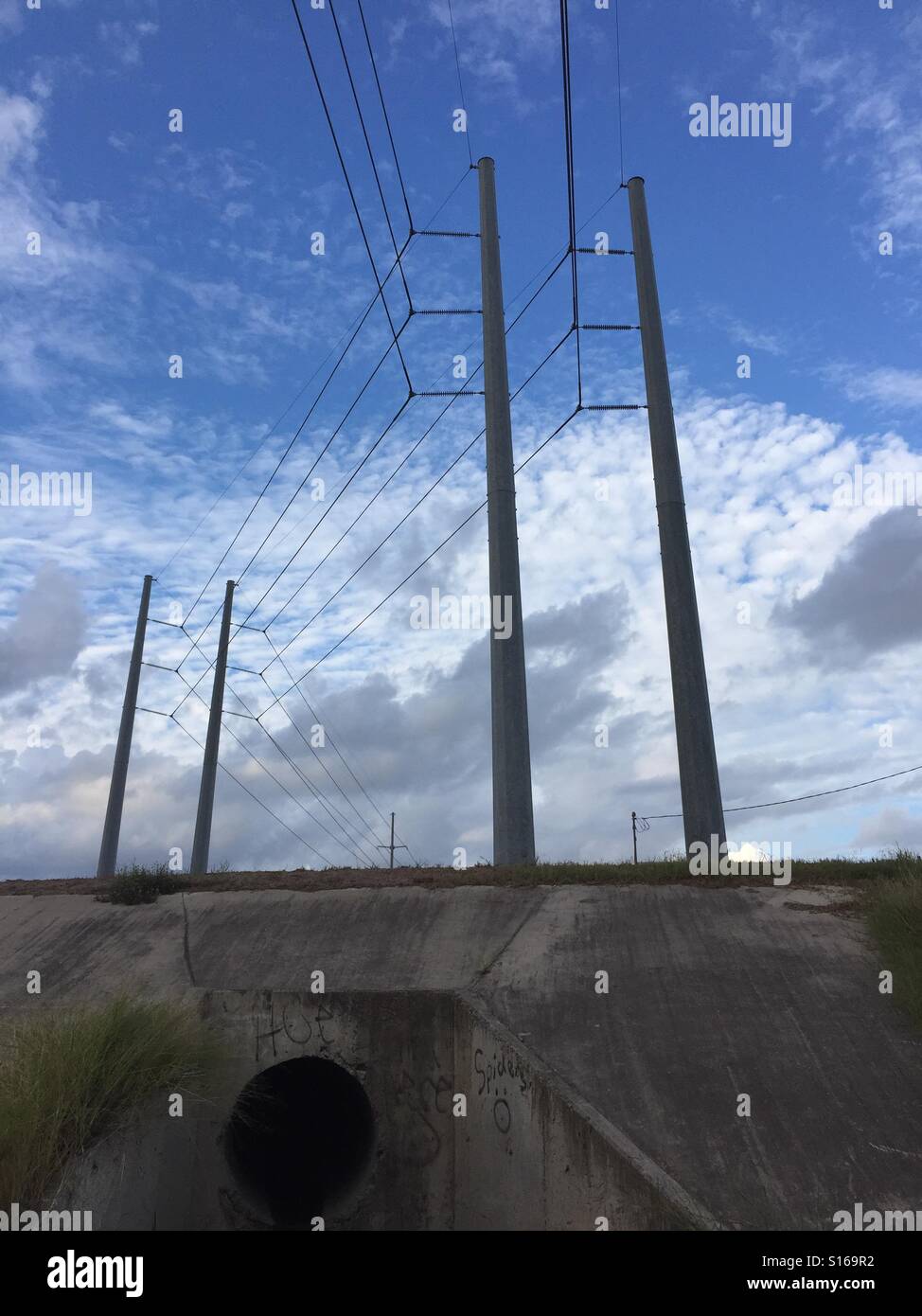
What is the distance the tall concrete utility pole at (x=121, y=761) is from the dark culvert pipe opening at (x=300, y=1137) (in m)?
12.9

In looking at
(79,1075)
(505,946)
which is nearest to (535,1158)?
(505,946)

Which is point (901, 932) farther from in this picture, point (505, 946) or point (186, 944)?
point (186, 944)

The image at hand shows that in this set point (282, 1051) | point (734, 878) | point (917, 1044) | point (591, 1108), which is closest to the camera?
point (591, 1108)

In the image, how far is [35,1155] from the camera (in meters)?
6.53

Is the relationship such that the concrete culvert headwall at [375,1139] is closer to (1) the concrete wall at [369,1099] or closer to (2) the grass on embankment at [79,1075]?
(1) the concrete wall at [369,1099]

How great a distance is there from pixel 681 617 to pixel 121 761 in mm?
18224

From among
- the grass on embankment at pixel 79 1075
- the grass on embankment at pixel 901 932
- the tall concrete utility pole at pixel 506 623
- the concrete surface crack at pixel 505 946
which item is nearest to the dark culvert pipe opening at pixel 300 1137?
the grass on embankment at pixel 79 1075

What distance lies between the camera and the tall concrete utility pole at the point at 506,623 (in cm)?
1431

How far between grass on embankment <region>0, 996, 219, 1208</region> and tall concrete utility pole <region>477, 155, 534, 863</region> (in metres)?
6.14

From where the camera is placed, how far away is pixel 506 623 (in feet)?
49.5
